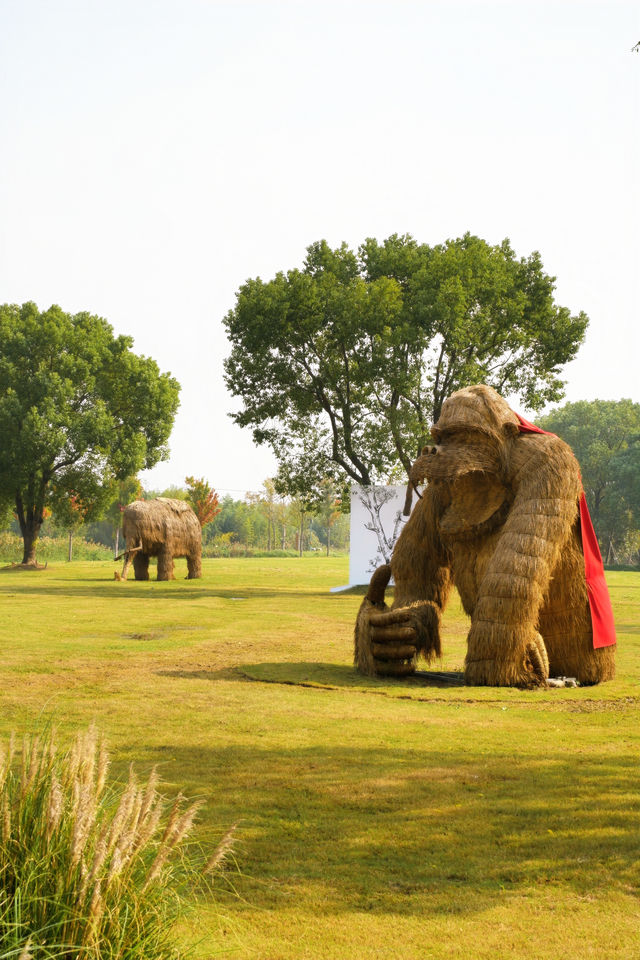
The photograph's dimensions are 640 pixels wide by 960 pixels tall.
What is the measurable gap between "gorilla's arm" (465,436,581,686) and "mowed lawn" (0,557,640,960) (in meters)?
0.34

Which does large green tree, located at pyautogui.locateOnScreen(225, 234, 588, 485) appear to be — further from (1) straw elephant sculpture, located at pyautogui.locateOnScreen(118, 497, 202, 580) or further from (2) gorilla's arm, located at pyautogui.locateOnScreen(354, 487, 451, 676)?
(2) gorilla's arm, located at pyautogui.locateOnScreen(354, 487, 451, 676)

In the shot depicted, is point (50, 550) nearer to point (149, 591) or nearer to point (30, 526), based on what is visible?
point (30, 526)

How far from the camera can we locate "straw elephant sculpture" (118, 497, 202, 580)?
93.5 ft

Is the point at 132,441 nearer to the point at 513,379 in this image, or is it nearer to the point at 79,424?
the point at 79,424

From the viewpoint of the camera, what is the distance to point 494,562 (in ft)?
28.4

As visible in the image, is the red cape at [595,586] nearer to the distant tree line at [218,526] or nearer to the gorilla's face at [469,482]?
the gorilla's face at [469,482]

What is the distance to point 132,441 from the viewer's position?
3666 cm

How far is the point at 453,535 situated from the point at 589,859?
5381mm

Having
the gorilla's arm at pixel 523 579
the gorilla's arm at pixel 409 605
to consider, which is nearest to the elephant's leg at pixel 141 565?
the gorilla's arm at pixel 409 605

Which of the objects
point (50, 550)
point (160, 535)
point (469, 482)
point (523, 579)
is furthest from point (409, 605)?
point (50, 550)

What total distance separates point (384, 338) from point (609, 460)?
45188mm

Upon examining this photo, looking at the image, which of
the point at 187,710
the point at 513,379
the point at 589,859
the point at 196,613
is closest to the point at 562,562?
the point at 187,710

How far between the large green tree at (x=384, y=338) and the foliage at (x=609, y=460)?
38.1 m

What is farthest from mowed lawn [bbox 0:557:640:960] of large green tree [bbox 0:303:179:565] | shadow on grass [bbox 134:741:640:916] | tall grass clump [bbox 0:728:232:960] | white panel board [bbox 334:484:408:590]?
large green tree [bbox 0:303:179:565]
